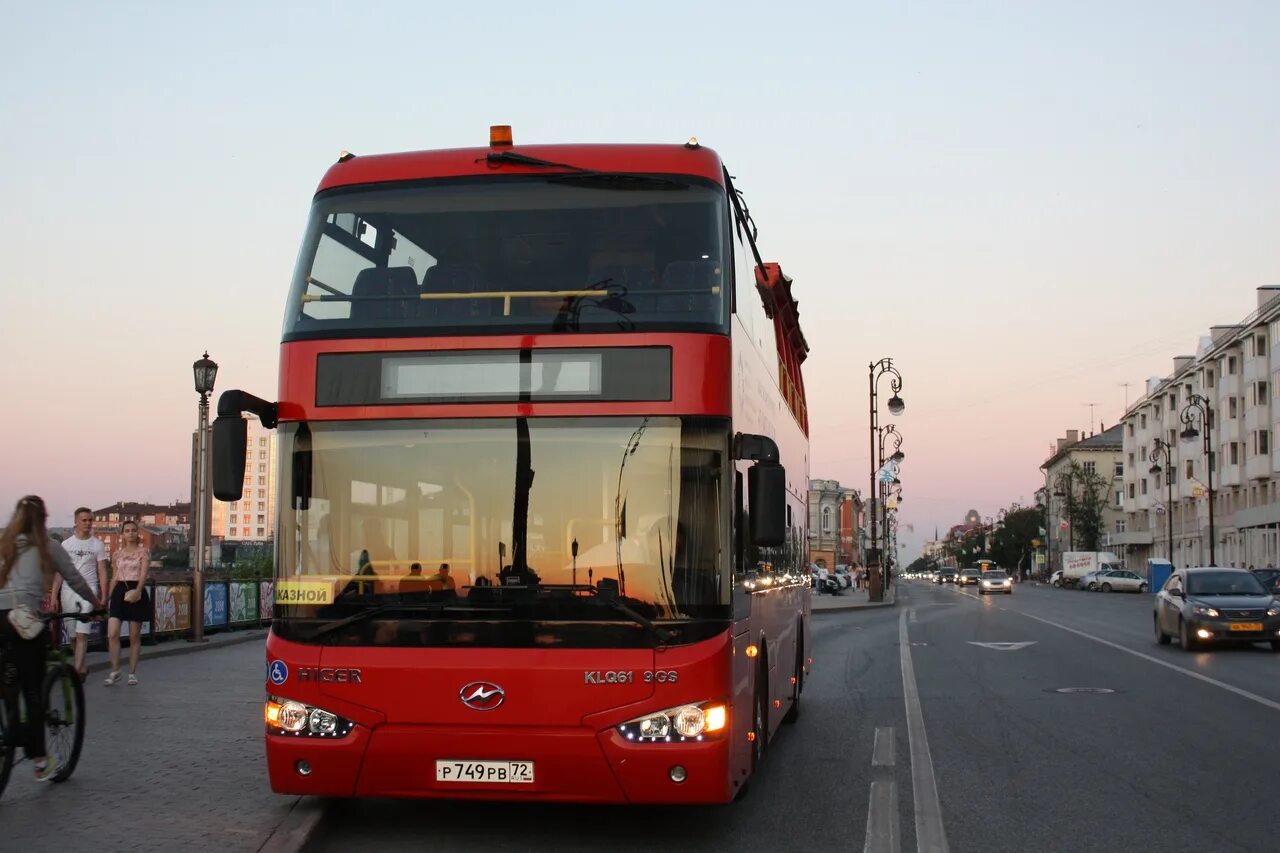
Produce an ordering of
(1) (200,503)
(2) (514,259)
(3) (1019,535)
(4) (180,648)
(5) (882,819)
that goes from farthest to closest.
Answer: (3) (1019,535) < (1) (200,503) < (4) (180,648) < (5) (882,819) < (2) (514,259)

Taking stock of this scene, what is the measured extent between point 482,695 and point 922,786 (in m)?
3.69

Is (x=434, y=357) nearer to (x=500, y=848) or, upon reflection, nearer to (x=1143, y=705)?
(x=500, y=848)

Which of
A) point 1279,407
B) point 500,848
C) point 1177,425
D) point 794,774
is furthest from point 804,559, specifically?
point 1177,425

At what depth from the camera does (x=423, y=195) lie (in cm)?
836

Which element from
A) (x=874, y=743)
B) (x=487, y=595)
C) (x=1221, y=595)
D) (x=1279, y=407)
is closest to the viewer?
(x=487, y=595)

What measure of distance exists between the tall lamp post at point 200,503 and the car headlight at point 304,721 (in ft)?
52.7

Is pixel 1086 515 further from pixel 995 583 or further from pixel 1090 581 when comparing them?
pixel 995 583

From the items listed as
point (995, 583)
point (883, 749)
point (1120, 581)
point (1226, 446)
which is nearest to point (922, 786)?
point (883, 749)

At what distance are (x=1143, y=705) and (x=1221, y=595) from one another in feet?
37.4

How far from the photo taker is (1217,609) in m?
24.9

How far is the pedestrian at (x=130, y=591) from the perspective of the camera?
51.8 feet

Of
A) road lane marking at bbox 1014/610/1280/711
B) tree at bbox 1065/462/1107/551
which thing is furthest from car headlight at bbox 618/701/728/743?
tree at bbox 1065/462/1107/551

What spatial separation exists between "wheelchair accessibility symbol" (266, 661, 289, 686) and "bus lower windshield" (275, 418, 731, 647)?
19 cm

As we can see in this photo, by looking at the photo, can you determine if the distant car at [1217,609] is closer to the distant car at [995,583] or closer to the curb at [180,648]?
the curb at [180,648]
